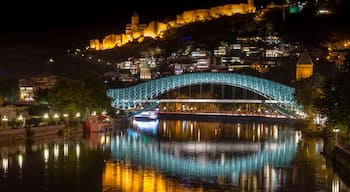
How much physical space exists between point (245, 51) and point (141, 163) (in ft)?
182

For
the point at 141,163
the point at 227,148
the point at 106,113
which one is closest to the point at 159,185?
the point at 141,163

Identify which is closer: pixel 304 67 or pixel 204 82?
pixel 204 82

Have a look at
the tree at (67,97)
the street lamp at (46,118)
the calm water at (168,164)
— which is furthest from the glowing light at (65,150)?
the tree at (67,97)

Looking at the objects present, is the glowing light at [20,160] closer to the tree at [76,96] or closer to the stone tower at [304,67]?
the tree at [76,96]

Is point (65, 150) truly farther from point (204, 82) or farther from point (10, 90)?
point (10, 90)

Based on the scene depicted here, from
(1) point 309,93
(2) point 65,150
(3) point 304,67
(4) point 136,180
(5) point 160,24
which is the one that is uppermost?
(5) point 160,24

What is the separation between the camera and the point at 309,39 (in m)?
75.9

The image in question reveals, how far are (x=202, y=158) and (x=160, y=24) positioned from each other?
64.9 metres

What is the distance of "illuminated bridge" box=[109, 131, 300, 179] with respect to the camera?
69.5 ft

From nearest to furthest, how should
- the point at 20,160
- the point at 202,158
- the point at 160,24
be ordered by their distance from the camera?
the point at 20,160, the point at 202,158, the point at 160,24

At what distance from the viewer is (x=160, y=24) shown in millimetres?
87938

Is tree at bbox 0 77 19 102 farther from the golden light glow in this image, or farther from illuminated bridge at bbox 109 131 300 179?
the golden light glow

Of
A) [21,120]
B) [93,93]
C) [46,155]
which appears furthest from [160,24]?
[46,155]

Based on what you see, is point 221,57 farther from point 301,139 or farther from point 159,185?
point 159,185
